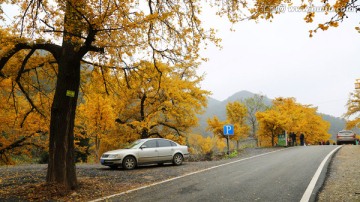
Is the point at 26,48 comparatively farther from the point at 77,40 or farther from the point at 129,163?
the point at 129,163

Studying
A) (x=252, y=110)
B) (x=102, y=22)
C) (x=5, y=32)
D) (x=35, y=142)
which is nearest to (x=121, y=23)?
(x=102, y=22)

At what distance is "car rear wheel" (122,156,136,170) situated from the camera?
532 inches

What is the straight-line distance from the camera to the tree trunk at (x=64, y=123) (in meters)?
8.30

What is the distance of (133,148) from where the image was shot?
1409 centimetres

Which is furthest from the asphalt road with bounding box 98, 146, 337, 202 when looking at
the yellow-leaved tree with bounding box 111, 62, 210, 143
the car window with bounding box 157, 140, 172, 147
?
the yellow-leaved tree with bounding box 111, 62, 210, 143

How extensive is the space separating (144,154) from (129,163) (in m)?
0.88

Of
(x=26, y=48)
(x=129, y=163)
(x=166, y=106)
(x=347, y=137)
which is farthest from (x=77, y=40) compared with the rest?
(x=347, y=137)

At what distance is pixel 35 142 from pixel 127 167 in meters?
13.5

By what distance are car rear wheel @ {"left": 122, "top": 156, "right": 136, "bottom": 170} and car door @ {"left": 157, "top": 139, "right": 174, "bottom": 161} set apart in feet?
4.83

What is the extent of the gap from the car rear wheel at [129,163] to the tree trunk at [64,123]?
4.77 meters

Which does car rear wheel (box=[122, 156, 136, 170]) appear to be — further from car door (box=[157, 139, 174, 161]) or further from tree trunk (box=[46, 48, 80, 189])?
tree trunk (box=[46, 48, 80, 189])

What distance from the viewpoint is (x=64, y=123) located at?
8.55 meters

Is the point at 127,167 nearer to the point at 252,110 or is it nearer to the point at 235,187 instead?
the point at 235,187

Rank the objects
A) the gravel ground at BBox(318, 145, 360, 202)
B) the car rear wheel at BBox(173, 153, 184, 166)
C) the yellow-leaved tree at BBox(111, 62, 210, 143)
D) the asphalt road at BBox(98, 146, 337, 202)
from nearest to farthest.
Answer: the gravel ground at BBox(318, 145, 360, 202) → the asphalt road at BBox(98, 146, 337, 202) → the car rear wheel at BBox(173, 153, 184, 166) → the yellow-leaved tree at BBox(111, 62, 210, 143)
